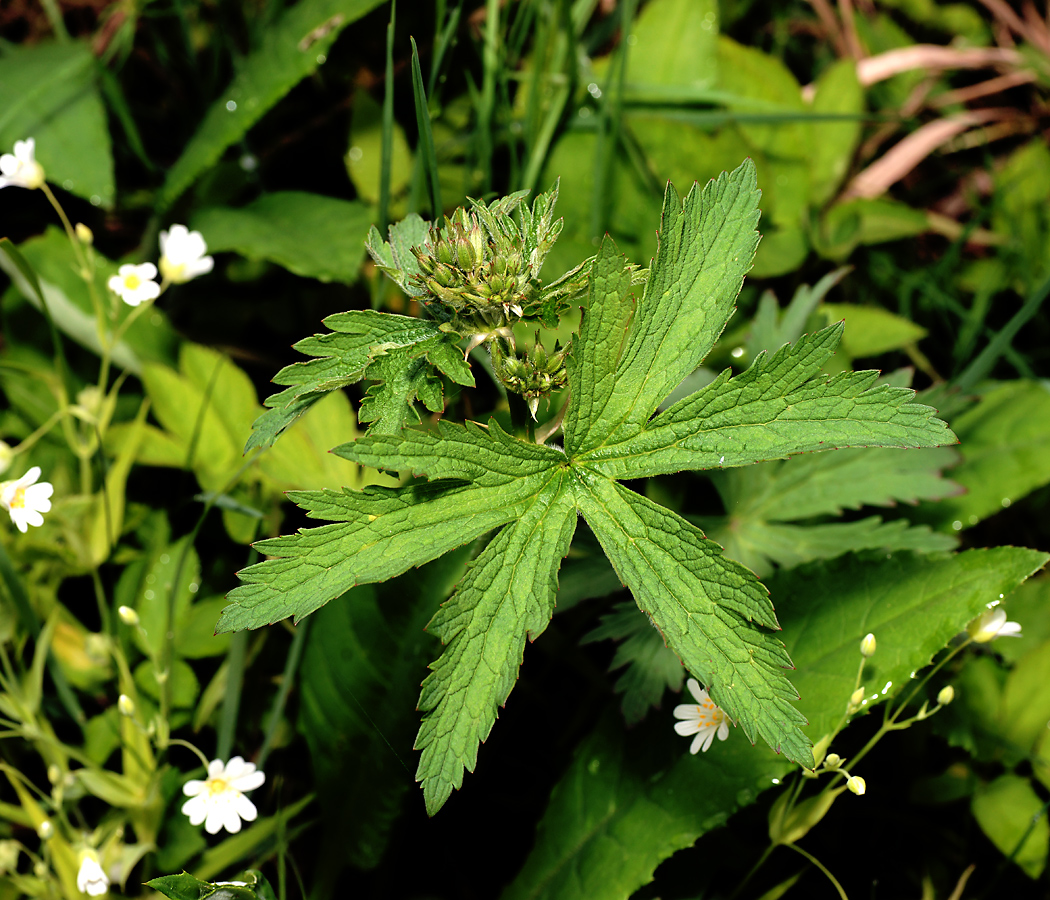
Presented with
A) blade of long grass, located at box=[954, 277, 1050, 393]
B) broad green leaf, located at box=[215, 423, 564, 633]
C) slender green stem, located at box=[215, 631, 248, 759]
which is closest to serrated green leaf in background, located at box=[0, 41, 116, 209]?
slender green stem, located at box=[215, 631, 248, 759]

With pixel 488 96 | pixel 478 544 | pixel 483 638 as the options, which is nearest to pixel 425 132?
pixel 488 96

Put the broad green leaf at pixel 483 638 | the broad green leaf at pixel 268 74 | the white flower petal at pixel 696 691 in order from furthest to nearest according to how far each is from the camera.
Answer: the broad green leaf at pixel 268 74 < the white flower petal at pixel 696 691 < the broad green leaf at pixel 483 638

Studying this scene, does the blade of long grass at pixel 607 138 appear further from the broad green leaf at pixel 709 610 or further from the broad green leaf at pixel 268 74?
the broad green leaf at pixel 709 610

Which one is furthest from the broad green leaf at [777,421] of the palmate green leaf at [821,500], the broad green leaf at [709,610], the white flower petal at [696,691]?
the palmate green leaf at [821,500]

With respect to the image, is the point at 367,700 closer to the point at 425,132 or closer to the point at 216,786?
the point at 216,786

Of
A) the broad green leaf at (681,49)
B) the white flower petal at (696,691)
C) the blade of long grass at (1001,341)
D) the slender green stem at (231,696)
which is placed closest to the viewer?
the white flower petal at (696,691)

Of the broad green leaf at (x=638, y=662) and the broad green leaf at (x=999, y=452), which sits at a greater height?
the broad green leaf at (x=638, y=662)

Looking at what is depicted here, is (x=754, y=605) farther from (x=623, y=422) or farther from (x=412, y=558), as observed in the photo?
(x=412, y=558)
